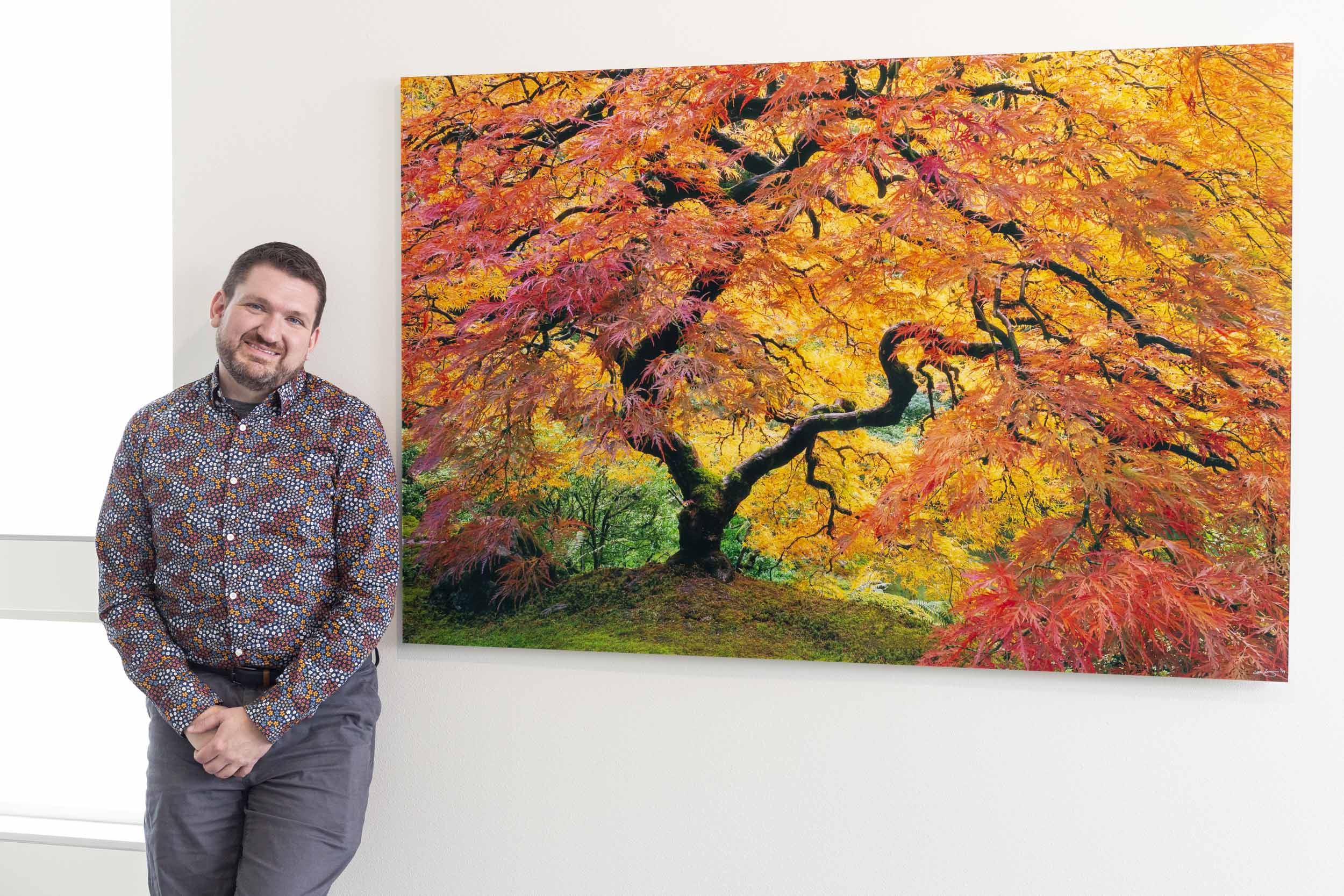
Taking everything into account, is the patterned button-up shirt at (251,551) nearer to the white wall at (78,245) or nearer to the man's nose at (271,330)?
the man's nose at (271,330)

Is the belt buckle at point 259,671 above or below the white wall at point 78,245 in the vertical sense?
below

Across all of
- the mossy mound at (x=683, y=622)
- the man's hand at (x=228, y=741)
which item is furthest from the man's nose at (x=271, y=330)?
the man's hand at (x=228, y=741)

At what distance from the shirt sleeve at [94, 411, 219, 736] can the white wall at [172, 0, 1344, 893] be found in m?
0.33

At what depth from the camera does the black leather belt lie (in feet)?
5.11

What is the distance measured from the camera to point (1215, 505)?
153cm

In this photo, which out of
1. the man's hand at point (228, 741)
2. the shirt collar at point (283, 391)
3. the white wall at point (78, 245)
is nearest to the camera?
the man's hand at point (228, 741)

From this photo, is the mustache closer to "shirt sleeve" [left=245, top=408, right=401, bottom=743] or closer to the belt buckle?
"shirt sleeve" [left=245, top=408, right=401, bottom=743]

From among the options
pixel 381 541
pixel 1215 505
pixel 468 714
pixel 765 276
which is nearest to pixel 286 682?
pixel 381 541

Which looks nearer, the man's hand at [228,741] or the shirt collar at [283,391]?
the man's hand at [228,741]

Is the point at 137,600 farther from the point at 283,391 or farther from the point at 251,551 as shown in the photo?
the point at 283,391

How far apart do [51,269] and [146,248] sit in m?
0.25

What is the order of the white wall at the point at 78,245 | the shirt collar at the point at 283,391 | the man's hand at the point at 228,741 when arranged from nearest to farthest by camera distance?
the man's hand at the point at 228,741, the shirt collar at the point at 283,391, the white wall at the point at 78,245

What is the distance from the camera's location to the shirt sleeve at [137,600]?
4.98 feet

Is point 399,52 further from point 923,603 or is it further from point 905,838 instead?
point 905,838
